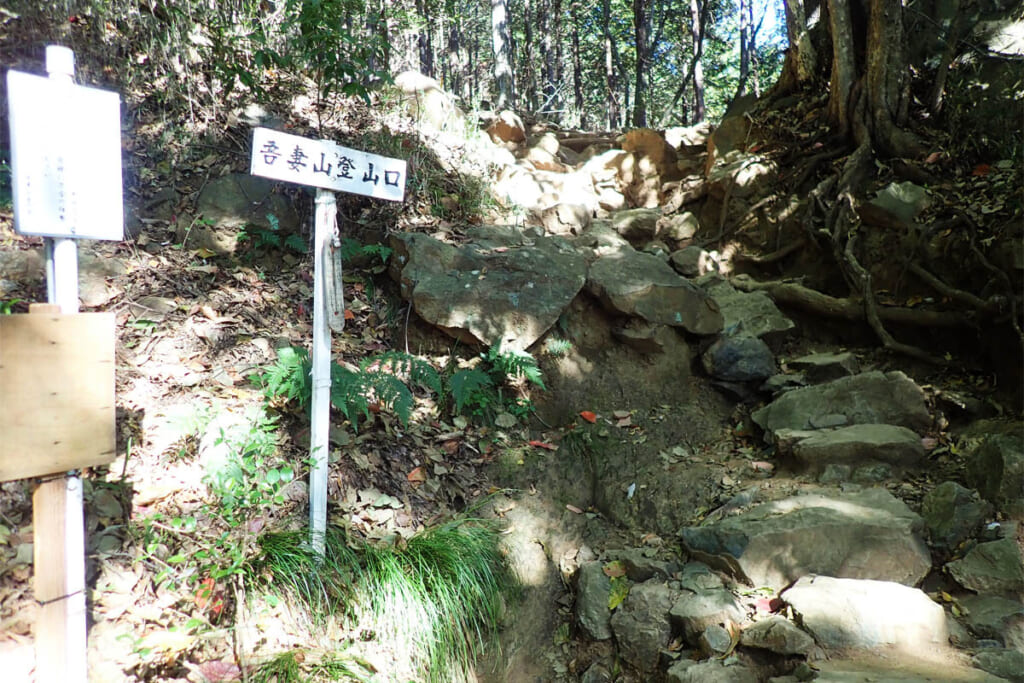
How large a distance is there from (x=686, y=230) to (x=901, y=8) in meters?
3.04

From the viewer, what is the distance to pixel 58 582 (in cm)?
220

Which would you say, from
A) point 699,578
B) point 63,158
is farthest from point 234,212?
point 699,578

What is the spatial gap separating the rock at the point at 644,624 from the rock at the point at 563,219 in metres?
4.43

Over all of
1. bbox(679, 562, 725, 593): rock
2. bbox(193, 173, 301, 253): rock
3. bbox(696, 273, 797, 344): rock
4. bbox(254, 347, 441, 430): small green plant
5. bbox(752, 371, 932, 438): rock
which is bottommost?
bbox(679, 562, 725, 593): rock

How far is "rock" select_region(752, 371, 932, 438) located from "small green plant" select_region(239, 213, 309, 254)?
415cm

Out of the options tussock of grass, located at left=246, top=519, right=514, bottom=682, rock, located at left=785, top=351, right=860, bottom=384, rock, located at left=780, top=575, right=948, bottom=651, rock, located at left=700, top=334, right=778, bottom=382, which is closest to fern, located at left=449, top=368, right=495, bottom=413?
tussock of grass, located at left=246, top=519, right=514, bottom=682

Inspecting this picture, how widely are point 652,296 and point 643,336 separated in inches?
15.2

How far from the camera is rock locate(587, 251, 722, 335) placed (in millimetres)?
5410

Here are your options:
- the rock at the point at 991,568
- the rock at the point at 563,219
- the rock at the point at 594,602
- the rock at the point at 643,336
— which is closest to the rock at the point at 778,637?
the rock at the point at 594,602

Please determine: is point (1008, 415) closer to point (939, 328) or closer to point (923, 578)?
point (939, 328)

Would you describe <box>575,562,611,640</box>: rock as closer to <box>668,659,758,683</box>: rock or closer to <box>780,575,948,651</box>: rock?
<box>668,659,758,683</box>: rock

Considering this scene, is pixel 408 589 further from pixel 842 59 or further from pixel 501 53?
pixel 501 53

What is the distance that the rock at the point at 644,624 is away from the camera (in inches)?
133

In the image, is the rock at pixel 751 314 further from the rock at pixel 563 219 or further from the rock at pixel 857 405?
the rock at pixel 563 219
